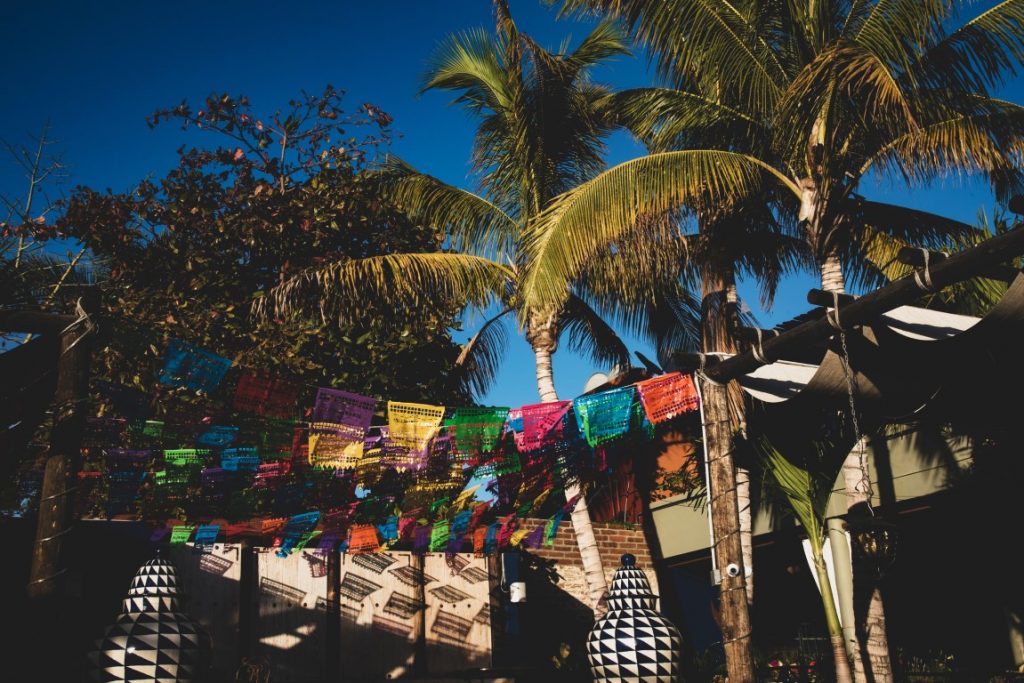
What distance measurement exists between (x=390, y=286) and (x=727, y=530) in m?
5.75

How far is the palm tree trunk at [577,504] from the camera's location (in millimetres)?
11242

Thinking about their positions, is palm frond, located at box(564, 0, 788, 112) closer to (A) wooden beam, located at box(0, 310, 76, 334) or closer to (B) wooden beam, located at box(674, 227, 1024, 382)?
(B) wooden beam, located at box(674, 227, 1024, 382)

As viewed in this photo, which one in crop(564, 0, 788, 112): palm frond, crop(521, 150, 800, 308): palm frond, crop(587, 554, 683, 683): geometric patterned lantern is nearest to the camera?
crop(587, 554, 683, 683): geometric patterned lantern

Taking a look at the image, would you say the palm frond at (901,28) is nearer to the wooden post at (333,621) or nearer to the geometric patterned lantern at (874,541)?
the geometric patterned lantern at (874,541)

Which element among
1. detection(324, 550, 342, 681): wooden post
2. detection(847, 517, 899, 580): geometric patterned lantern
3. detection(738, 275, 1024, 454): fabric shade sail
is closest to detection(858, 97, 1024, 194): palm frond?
detection(738, 275, 1024, 454): fabric shade sail

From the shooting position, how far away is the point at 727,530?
21.1ft

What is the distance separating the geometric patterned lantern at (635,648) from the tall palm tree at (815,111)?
306 cm

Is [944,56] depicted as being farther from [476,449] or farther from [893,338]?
[476,449]

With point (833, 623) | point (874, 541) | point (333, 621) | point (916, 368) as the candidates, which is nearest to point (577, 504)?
point (833, 623)

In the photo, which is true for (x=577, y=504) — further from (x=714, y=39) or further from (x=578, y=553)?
(x=714, y=39)

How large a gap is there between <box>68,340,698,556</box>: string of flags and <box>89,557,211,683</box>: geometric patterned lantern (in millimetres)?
1033

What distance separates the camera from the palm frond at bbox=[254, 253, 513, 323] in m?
10.4

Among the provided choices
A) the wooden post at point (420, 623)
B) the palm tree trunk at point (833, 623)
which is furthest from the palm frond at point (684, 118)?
the wooden post at point (420, 623)

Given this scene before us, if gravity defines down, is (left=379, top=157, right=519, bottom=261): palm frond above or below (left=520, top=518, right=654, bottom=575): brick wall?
above
